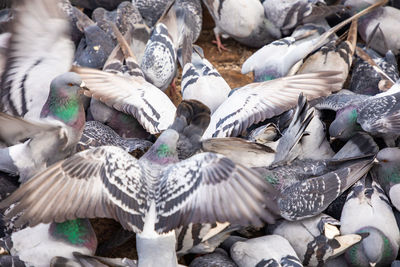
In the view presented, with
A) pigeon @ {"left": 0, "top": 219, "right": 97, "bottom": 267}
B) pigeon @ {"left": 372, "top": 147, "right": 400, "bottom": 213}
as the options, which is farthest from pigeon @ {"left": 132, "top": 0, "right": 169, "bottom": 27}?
pigeon @ {"left": 0, "top": 219, "right": 97, "bottom": 267}

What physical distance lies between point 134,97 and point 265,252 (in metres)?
1.30

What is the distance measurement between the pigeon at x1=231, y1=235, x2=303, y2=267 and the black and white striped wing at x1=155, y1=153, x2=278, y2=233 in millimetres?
406

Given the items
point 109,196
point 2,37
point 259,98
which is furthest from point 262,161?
point 2,37

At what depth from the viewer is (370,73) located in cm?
397

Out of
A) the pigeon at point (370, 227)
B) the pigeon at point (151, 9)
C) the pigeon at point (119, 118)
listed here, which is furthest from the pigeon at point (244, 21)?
the pigeon at point (370, 227)

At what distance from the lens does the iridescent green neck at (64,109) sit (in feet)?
9.55

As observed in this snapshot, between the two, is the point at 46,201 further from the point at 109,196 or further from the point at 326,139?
the point at 326,139

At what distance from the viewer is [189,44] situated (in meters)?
4.04

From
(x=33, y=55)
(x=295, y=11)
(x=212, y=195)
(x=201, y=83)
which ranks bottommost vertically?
(x=201, y=83)

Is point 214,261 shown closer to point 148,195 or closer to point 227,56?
point 148,195

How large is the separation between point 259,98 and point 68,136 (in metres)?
1.24

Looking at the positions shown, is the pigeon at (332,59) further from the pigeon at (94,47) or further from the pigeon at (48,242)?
the pigeon at (48,242)

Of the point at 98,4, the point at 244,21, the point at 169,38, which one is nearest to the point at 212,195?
the point at 169,38

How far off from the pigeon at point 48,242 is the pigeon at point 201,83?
125cm
